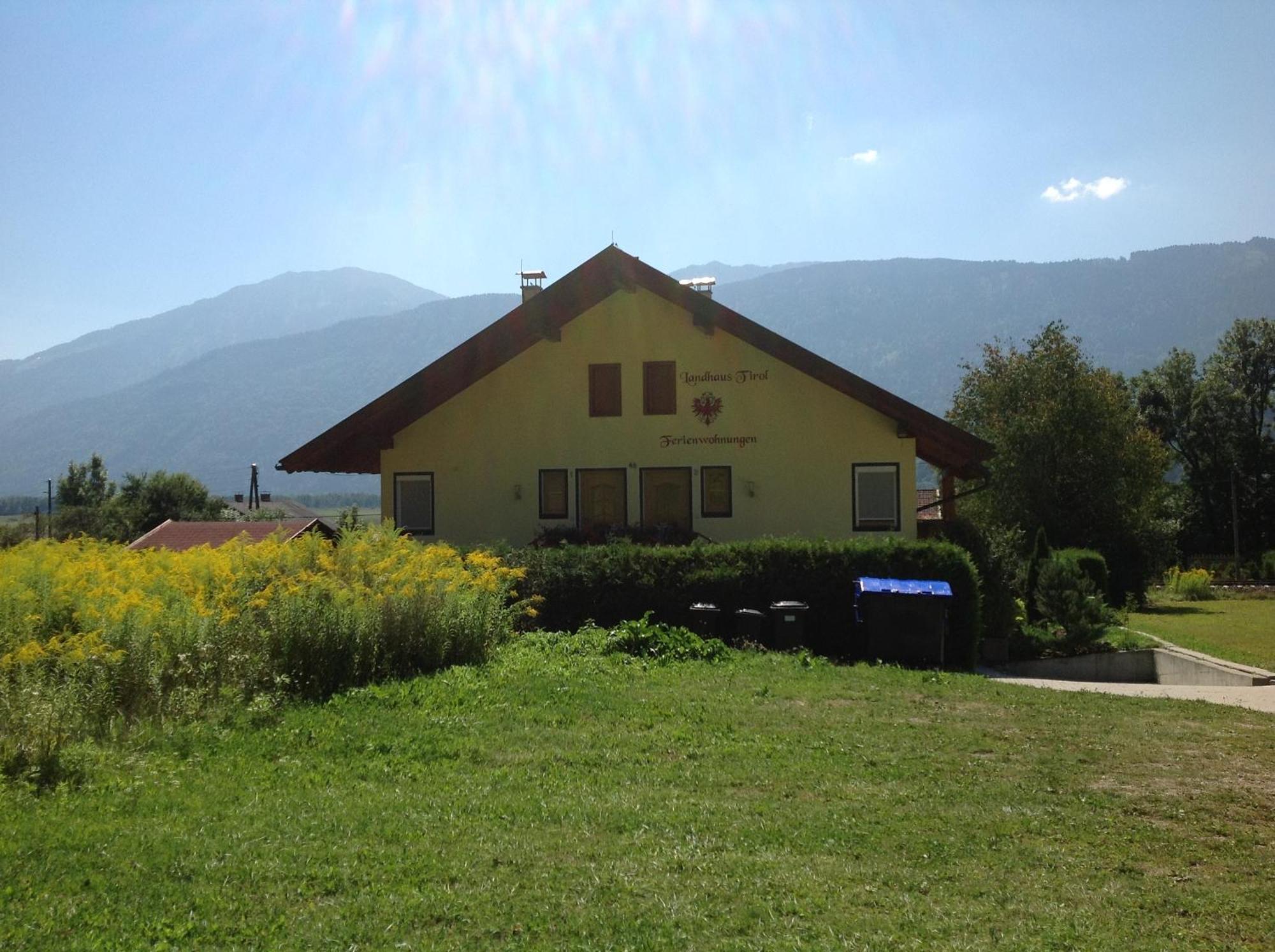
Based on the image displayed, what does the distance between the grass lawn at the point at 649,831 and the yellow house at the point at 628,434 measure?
37.2 feet

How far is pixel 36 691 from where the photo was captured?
7.29 meters

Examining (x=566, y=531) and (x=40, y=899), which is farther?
(x=566, y=531)

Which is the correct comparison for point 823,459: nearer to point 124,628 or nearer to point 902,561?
point 902,561

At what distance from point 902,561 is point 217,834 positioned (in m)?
9.92

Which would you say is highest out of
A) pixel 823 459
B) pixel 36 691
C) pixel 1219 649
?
pixel 823 459

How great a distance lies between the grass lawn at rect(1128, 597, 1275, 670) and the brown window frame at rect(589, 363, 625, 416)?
10592 mm

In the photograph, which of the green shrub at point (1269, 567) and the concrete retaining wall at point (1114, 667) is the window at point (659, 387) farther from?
the green shrub at point (1269, 567)

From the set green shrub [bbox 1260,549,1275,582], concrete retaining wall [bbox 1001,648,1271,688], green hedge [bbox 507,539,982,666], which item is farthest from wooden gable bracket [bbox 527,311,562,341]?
green shrub [bbox 1260,549,1275,582]

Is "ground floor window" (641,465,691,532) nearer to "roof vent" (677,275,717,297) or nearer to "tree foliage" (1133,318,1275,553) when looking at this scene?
"roof vent" (677,275,717,297)

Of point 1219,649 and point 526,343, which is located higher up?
point 526,343

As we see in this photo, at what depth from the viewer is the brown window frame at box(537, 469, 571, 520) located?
20.5m

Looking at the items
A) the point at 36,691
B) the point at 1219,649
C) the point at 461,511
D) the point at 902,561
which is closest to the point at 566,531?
the point at 461,511

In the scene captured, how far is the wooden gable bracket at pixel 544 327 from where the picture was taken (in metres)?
20.2

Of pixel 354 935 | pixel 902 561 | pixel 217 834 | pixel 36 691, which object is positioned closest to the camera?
pixel 354 935
